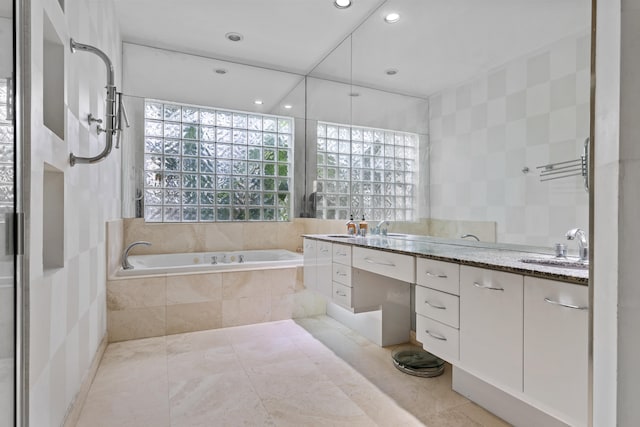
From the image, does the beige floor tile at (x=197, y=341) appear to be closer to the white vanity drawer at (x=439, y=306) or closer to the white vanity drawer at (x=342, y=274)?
the white vanity drawer at (x=342, y=274)

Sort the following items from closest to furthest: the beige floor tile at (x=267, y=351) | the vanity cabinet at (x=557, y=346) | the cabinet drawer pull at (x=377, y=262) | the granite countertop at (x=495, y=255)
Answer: the vanity cabinet at (x=557, y=346) < the granite countertop at (x=495, y=255) < the cabinet drawer pull at (x=377, y=262) < the beige floor tile at (x=267, y=351)

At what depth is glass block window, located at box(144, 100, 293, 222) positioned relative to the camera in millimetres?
3631

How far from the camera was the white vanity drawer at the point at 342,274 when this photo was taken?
2434 mm

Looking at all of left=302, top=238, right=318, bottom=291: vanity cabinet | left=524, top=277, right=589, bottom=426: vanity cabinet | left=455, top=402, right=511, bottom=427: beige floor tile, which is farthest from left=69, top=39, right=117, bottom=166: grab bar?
left=455, top=402, right=511, bottom=427: beige floor tile

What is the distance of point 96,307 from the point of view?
217 centimetres

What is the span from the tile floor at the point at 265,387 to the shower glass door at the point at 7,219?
90 centimetres

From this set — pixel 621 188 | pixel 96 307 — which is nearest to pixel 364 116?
pixel 96 307

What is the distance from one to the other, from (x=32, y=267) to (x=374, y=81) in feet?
8.30

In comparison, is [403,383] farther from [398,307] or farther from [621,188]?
[621,188]

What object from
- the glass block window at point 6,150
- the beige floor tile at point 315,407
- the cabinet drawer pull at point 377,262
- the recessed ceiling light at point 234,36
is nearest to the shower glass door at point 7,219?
the glass block window at point 6,150

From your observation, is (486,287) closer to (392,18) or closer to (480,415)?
(480,415)

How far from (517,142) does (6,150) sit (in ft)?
6.43

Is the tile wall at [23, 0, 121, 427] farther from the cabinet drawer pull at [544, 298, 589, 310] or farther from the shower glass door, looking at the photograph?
the cabinet drawer pull at [544, 298, 589, 310]

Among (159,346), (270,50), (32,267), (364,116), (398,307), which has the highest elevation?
(270,50)
